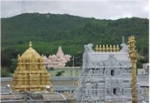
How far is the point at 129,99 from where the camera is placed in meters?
17.8

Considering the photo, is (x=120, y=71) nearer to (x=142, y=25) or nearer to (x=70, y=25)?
(x=142, y=25)

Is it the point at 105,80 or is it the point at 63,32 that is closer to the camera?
the point at 105,80

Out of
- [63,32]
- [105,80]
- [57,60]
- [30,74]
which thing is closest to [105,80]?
[105,80]

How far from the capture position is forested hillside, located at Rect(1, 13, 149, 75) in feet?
193

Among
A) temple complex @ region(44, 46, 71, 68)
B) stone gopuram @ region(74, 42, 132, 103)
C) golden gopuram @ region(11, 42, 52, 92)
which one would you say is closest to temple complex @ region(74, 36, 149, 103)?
stone gopuram @ region(74, 42, 132, 103)

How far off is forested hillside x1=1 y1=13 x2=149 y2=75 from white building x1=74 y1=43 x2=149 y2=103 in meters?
31.1

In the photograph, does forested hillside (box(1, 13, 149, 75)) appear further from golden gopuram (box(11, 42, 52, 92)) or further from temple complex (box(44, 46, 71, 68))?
golden gopuram (box(11, 42, 52, 92))

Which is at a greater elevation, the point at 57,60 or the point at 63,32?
the point at 63,32

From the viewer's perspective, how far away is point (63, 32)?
7481 centimetres

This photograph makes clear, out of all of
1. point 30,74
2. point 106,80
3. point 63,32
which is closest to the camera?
point 106,80

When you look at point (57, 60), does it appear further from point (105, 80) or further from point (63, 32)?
point (105, 80)

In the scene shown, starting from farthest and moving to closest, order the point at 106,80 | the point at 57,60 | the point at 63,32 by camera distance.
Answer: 1. the point at 63,32
2. the point at 57,60
3. the point at 106,80

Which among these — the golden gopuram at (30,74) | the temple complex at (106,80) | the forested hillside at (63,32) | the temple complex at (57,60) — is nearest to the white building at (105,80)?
the temple complex at (106,80)

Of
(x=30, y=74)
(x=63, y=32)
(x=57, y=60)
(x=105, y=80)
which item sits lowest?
(x=105, y=80)
